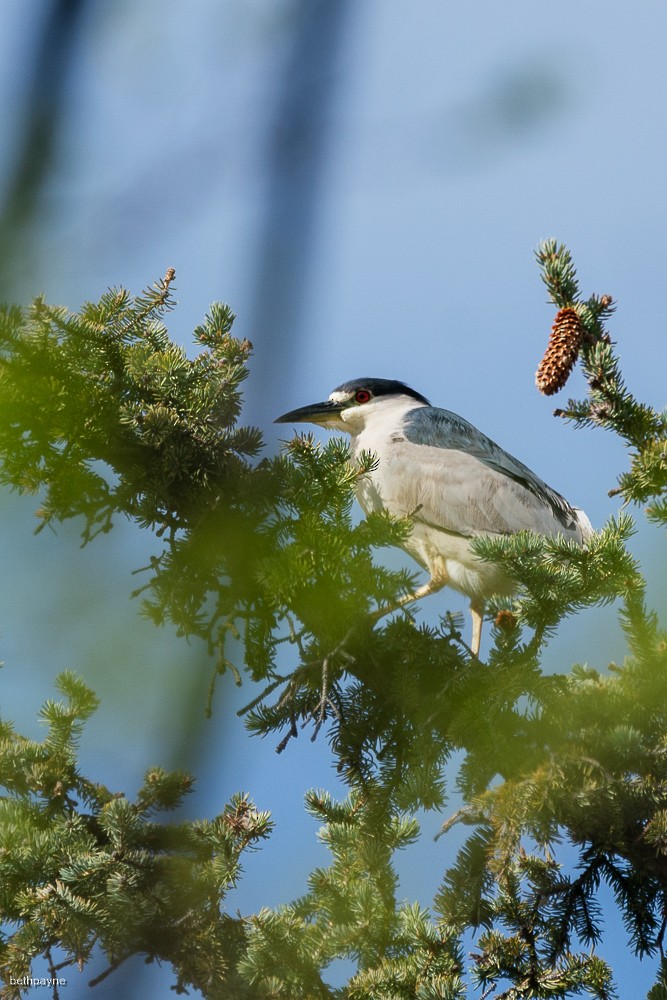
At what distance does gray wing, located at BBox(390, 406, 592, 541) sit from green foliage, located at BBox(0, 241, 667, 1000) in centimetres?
131

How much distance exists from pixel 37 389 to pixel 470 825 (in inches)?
64.9

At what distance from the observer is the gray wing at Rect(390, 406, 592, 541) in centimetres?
445

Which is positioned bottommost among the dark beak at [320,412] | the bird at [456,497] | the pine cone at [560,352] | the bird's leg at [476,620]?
the pine cone at [560,352]

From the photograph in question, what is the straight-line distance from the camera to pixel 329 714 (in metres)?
3.10

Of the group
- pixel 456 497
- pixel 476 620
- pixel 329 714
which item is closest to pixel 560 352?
pixel 329 714

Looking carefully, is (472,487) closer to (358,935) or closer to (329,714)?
(329,714)

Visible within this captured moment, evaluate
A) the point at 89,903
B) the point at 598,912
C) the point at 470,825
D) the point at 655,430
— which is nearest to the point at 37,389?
the point at 89,903

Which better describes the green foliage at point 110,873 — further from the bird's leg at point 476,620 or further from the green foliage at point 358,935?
the bird's leg at point 476,620

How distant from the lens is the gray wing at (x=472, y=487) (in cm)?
445

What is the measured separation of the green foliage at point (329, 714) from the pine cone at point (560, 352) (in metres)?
0.03

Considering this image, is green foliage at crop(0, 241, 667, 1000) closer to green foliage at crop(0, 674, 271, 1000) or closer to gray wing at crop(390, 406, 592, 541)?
green foliage at crop(0, 674, 271, 1000)

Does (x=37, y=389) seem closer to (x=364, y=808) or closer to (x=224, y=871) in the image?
(x=224, y=871)

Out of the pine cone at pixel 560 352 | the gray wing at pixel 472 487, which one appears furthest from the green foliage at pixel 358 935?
the gray wing at pixel 472 487

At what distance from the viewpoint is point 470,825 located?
2.75 meters
